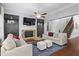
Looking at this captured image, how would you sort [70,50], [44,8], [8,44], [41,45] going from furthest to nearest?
1. [70,50]
2. [41,45]
3. [44,8]
4. [8,44]

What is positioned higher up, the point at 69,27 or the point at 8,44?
the point at 69,27

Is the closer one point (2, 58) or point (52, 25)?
point (2, 58)

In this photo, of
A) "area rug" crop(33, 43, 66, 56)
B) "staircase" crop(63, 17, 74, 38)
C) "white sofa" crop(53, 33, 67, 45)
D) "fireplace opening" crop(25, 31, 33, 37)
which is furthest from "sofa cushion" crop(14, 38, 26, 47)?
"staircase" crop(63, 17, 74, 38)

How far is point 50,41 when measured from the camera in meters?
2.19

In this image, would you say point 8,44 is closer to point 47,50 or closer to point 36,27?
point 36,27

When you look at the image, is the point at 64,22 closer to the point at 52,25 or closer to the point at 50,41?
the point at 52,25

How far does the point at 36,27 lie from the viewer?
217 centimetres

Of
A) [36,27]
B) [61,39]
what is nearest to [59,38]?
[61,39]

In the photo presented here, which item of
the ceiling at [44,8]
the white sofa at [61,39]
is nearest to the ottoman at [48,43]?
the white sofa at [61,39]

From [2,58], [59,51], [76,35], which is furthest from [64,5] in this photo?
[2,58]

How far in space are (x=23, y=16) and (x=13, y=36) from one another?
0.52 metres

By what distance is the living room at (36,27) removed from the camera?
1980 millimetres

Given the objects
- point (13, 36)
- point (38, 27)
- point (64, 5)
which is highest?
point (64, 5)

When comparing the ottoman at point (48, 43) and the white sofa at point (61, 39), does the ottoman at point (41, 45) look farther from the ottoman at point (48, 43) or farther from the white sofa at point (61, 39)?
the white sofa at point (61, 39)
